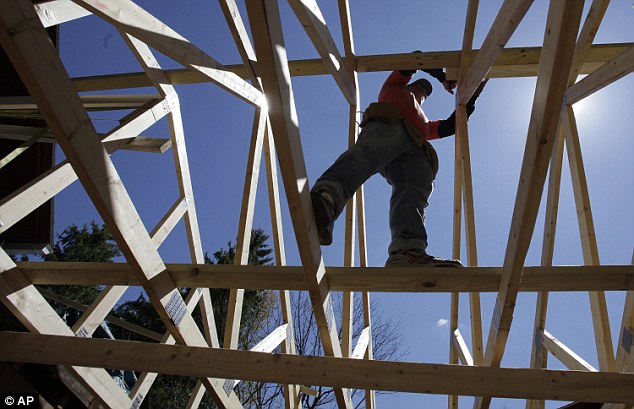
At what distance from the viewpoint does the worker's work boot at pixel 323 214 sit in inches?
97.4

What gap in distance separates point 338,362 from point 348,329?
140cm

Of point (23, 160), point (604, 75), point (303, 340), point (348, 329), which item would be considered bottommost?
point (348, 329)

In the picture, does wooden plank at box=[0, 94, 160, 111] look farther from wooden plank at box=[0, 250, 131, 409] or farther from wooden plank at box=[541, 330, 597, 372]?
wooden plank at box=[541, 330, 597, 372]

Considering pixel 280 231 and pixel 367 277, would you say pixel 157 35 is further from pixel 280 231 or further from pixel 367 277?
pixel 280 231

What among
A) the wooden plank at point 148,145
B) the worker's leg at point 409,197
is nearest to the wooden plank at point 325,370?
the worker's leg at point 409,197

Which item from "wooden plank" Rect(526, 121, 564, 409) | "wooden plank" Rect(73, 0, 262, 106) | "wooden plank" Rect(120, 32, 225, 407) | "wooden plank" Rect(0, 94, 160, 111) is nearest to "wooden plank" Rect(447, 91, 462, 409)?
"wooden plank" Rect(526, 121, 564, 409)

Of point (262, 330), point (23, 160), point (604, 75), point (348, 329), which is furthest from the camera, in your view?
point (262, 330)

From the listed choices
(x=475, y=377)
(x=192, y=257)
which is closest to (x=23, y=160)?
(x=192, y=257)

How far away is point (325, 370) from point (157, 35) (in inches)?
83.5

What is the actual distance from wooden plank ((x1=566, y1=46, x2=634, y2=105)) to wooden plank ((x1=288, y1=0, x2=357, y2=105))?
70.7 inches

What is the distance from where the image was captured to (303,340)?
14.7 meters

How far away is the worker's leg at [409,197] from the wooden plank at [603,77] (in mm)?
1370

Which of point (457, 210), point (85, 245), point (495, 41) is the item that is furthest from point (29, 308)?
point (85, 245)

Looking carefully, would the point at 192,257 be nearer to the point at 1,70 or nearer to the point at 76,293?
the point at 1,70
